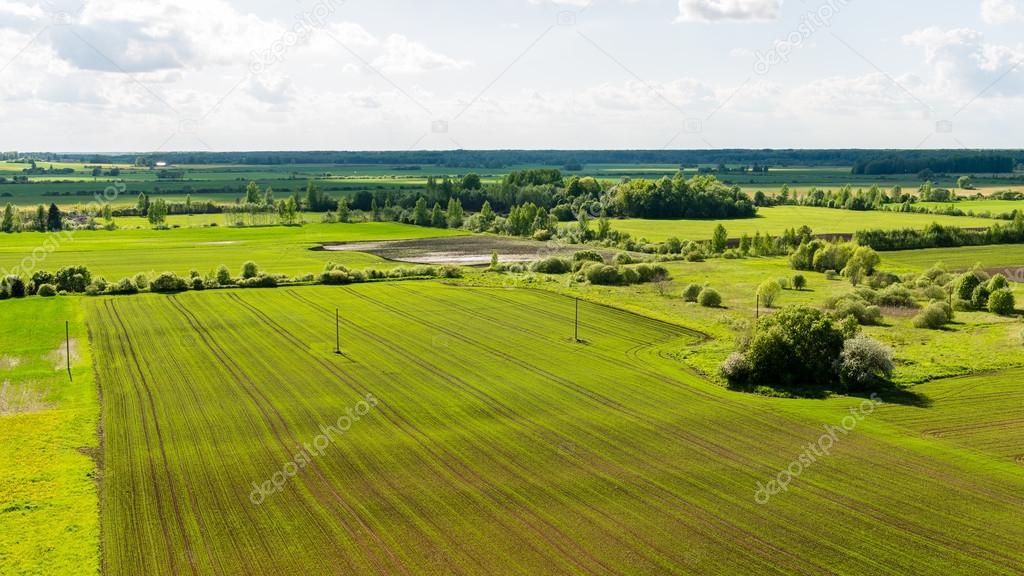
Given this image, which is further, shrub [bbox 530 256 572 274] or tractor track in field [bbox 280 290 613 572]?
shrub [bbox 530 256 572 274]

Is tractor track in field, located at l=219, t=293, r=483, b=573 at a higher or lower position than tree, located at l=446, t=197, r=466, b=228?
lower

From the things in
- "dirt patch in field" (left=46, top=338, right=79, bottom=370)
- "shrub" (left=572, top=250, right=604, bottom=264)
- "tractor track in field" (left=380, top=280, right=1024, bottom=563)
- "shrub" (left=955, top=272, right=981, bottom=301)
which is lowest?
"dirt patch in field" (left=46, top=338, right=79, bottom=370)

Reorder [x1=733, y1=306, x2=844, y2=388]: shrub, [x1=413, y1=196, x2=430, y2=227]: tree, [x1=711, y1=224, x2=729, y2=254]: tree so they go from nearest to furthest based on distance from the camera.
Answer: [x1=733, y1=306, x2=844, y2=388]: shrub → [x1=711, y1=224, x2=729, y2=254]: tree → [x1=413, y1=196, x2=430, y2=227]: tree

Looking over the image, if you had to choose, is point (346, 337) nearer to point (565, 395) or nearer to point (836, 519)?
point (565, 395)

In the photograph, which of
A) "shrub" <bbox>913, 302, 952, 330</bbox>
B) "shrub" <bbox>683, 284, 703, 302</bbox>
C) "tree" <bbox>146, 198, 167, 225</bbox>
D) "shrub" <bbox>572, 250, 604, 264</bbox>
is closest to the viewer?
"shrub" <bbox>913, 302, 952, 330</bbox>

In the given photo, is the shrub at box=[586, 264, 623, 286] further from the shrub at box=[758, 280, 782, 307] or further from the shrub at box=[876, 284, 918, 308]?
the shrub at box=[876, 284, 918, 308]

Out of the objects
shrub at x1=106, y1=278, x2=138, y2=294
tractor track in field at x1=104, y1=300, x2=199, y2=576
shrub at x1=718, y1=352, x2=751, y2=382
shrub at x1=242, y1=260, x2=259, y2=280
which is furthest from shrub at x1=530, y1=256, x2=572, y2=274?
shrub at x1=718, y1=352, x2=751, y2=382

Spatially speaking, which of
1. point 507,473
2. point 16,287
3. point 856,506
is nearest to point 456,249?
point 16,287
